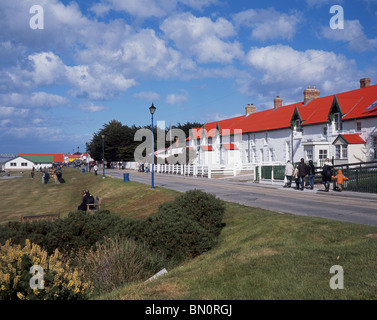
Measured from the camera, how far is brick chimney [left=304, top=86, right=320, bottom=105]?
50125 millimetres

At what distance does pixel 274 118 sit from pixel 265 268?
1904 inches

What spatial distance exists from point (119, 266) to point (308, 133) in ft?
125

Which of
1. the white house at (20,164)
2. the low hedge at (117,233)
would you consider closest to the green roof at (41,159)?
the white house at (20,164)

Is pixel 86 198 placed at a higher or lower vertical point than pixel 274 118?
lower

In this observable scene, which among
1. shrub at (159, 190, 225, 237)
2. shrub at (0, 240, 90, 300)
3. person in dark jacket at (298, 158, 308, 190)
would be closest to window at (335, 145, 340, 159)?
person in dark jacket at (298, 158, 308, 190)

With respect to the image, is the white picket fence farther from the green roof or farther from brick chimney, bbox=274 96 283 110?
the green roof

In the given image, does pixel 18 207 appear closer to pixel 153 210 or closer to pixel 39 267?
pixel 153 210

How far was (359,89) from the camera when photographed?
42.2 meters

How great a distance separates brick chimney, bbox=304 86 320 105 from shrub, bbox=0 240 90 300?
48.9 meters

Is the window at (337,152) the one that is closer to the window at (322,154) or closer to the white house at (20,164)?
the window at (322,154)

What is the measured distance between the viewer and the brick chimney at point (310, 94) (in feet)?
164

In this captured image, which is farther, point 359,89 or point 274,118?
point 274,118
